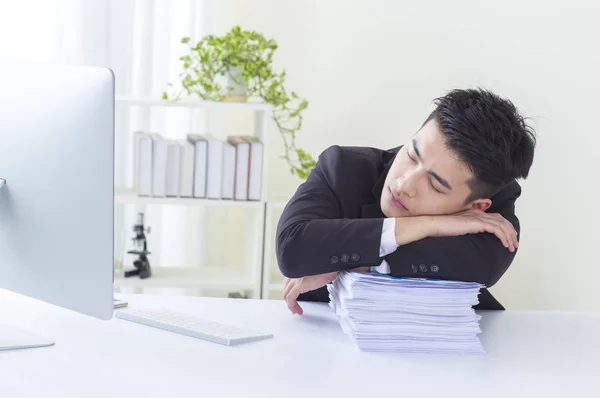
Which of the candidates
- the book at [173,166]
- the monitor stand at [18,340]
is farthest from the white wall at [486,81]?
the monitor stand at [18,340]

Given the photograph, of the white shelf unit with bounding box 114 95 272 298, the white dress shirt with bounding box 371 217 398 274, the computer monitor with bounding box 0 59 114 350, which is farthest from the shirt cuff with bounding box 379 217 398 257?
the white shelf unit with bounding box 114 95 272 298

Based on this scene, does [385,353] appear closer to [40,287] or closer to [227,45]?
[40,287]

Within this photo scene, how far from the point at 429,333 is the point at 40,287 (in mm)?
749

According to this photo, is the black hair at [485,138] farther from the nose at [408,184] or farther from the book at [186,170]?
the book at [186,170]

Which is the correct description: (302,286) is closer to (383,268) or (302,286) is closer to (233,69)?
(383,268)

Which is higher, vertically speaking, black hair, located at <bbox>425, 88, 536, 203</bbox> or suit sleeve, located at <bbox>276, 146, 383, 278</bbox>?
black hair, located at <bbox>425, 88, 536, 203</bbox>

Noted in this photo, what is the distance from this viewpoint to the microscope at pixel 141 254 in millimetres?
3274

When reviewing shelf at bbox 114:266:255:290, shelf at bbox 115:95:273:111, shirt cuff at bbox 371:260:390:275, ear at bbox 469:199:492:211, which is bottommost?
shelf at bbox 114:266:255:290

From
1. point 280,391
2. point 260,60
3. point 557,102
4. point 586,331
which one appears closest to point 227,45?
point 260,60

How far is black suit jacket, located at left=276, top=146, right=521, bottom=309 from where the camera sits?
1764mm

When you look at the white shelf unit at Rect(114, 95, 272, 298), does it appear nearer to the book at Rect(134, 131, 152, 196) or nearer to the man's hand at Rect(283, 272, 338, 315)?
the book at Rect(134, 131, 152, 196)

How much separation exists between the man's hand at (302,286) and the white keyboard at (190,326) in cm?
17

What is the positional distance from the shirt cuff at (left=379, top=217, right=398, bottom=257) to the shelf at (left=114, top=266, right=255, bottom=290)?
5.15ft

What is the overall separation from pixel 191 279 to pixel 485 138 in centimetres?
175
